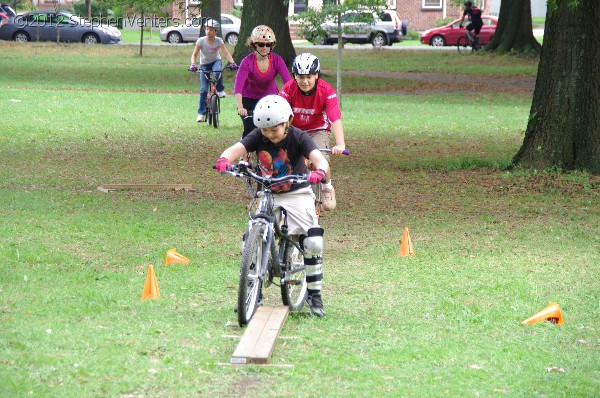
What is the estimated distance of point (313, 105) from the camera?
31.5ft

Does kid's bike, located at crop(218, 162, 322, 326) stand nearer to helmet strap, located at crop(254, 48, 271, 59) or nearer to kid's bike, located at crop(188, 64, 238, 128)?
helmet strap, located at crop(254, 48, 271, 59)

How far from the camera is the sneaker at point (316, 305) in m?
7.75

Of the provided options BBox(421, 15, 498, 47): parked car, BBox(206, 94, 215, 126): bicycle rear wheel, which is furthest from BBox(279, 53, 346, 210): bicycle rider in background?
BBox(421, 15, 498, 47): parked car

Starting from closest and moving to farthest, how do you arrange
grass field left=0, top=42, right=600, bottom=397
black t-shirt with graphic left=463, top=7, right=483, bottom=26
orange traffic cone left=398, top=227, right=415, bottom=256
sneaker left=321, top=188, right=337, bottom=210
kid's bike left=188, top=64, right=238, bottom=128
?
grass field left=0, top=42, right=600, bottom=397
sneaker left=321, top=188, right=337, bottom=210
orange traffic cone left=398, top=227, right=415, bottom=256
kid's bike left=188, top=64, right=238, bottom=128
black t-shirt with graphic left=463, top=7, right=483, bottom=26

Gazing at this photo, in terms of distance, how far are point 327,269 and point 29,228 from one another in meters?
3.20

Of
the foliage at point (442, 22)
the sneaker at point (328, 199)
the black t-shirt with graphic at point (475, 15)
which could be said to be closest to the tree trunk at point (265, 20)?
the black t-shirt with graphic at point (475, 15)

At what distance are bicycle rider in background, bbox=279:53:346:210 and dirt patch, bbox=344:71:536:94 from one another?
65.6 feet

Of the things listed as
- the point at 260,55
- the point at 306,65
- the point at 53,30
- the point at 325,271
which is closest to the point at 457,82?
the point at 260,55

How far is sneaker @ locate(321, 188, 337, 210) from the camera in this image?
902cm

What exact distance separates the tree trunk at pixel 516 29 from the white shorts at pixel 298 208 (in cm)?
3610

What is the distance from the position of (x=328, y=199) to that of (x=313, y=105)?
0.99 m

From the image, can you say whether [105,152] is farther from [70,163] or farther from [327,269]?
[327,269]

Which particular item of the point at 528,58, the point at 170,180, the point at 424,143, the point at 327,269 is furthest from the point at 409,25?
the point at 327,269

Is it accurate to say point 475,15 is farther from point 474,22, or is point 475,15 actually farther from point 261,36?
point 261,36
